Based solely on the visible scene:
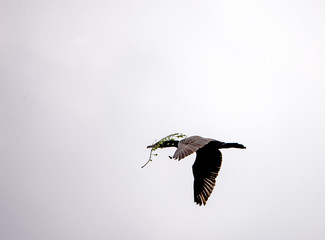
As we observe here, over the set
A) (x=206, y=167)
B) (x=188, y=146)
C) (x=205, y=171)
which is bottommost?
(x=188, y=146)

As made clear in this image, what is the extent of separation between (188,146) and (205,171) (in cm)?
441

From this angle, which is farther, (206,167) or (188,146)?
(206,167)

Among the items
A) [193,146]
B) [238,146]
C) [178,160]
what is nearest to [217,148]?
[238,146]

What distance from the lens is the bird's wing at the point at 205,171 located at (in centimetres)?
1752

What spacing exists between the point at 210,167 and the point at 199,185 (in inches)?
40.3

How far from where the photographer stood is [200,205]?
18.0 meters

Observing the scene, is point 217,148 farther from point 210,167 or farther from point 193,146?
point 193,146

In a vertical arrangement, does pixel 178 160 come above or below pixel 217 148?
below

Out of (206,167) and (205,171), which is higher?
(206,167)

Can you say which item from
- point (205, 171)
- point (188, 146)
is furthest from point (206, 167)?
point (188, 146)

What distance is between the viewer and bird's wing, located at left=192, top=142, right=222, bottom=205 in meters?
17.5

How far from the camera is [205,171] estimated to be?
Result: 1792 cm

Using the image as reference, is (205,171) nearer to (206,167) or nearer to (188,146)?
(206,167)

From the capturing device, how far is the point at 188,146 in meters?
13.8
